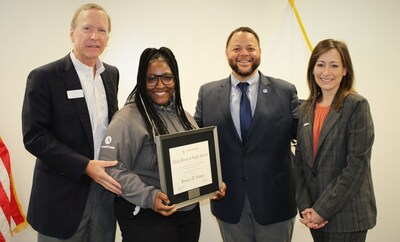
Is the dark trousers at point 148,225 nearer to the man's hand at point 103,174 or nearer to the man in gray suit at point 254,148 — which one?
the man's hand at point 103,174

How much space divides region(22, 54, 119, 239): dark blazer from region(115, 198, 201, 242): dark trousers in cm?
27

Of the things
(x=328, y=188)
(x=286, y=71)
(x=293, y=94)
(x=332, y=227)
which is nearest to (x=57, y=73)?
(x=293, y=94)

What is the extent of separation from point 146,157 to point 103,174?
216mm

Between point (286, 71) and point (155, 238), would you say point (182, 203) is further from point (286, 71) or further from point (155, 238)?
point (286, 71)

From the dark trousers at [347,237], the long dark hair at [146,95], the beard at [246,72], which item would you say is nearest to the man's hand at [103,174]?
the long dark hair at [146,95]

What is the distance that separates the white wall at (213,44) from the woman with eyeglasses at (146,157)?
1.27 metres

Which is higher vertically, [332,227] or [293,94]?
[293,94]

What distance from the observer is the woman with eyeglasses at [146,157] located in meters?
1.52

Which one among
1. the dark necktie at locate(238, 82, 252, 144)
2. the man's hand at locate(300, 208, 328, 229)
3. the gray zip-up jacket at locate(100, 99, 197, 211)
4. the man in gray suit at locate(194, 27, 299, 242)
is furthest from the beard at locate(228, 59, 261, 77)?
the man's hand at locate(300, 208, 328, 229)

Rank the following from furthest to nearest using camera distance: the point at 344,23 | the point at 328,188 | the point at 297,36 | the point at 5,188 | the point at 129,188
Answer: the point at 297,36 < the point at 344,23 < the point at 5,188 < the point at 328,188 < the point at 129,188

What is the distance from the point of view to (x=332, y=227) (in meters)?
1.72

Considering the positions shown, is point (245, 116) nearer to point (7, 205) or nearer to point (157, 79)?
point (157, 79)

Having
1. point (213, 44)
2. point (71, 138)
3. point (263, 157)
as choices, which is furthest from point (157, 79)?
point (213, 44)

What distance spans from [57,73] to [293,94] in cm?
140
